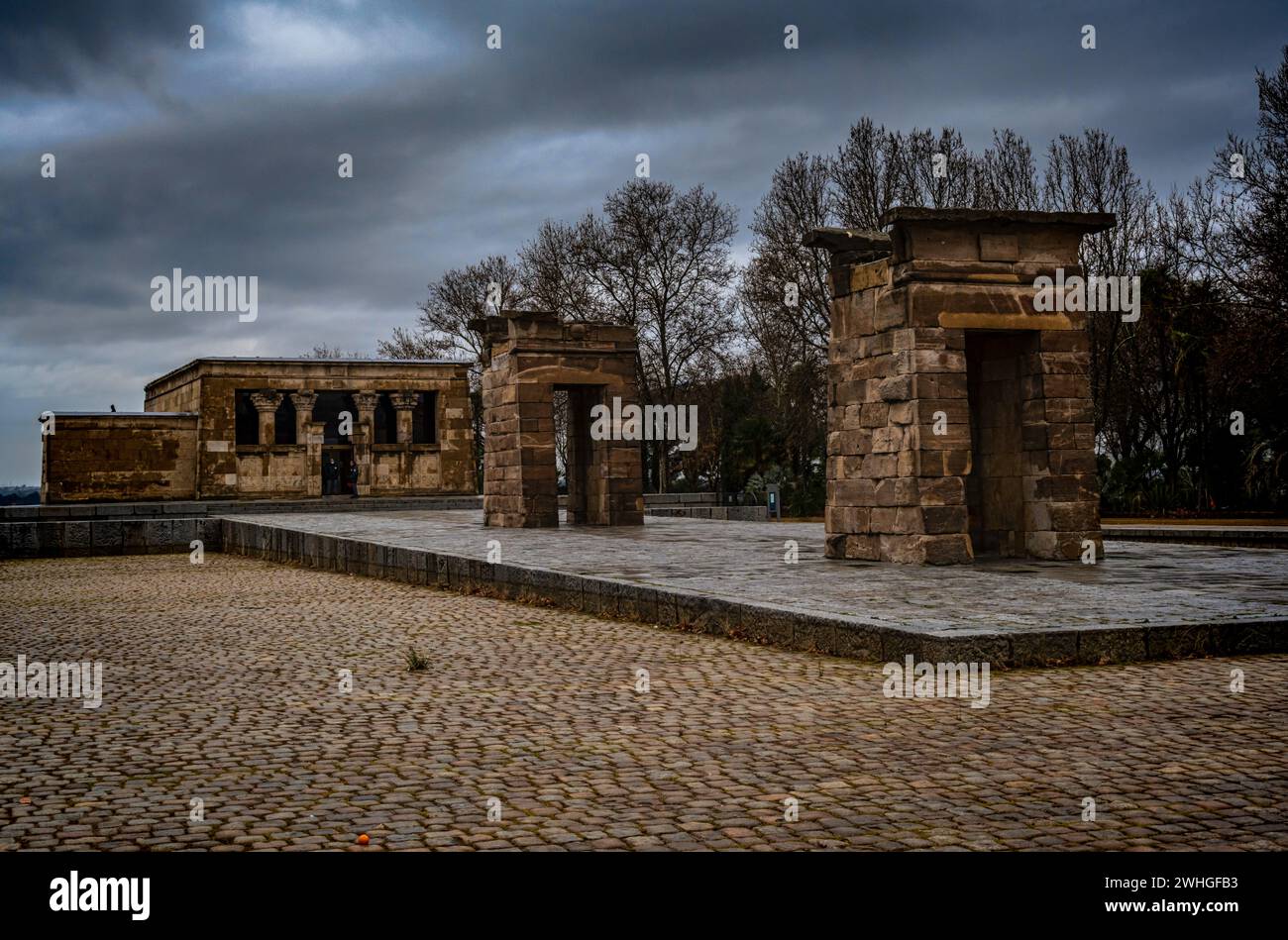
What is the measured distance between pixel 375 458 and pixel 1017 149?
2413cm

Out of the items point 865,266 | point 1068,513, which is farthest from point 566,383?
point 1068,513

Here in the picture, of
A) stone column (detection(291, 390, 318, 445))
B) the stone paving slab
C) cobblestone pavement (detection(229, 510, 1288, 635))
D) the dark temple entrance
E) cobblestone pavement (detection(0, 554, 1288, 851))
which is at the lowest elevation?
cobblestone pavement (detection(0, 554, 1288, 851))

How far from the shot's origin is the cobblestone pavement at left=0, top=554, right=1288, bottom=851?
4.42 metres

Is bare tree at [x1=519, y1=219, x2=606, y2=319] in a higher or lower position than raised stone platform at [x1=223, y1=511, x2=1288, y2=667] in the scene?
higher

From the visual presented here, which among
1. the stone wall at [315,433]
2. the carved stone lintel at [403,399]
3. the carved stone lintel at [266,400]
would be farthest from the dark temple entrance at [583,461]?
the carved stone lintel at [266,400]

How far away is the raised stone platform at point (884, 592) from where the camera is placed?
8008mm

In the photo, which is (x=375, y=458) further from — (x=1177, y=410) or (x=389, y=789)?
(x=389, y=789)

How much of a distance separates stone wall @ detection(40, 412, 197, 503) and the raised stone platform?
24.3 metres

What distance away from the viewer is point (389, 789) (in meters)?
5.06

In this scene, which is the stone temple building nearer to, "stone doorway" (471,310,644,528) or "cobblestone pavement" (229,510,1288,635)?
"stone doorway" (471,310,644,528)

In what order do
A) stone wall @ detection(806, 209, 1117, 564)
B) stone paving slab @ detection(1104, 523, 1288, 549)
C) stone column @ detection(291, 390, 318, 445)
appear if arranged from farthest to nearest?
1. stone column @ detection(291, 390, 318, 445)
2. stone paving slab @ detection(1104, 523, 1288, 549)
3. stone wall @ detection(806, 209, 1117, 564)

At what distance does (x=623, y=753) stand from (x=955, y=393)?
8.35 meters

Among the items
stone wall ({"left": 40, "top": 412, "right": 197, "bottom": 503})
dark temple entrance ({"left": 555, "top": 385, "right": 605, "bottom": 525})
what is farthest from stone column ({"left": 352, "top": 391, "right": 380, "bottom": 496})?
dark temple entrance ({"left": 555, "top": 385, "right": 605, "bottom": 525})

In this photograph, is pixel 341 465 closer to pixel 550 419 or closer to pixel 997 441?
pixel 550 419
